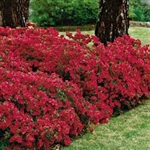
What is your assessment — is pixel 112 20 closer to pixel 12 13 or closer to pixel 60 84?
pixel 12 13

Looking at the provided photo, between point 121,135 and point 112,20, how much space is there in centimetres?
284

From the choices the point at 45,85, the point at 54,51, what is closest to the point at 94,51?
the point at 54,51

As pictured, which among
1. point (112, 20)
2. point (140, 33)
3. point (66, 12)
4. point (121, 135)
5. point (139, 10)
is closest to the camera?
point (121, 135)

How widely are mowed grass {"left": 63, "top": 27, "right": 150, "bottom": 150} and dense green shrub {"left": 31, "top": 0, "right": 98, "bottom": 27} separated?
873 centimetres

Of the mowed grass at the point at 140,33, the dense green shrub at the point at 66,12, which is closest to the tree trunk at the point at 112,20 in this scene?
the mowed grass at the point at 140,33

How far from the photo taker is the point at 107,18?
963 cm

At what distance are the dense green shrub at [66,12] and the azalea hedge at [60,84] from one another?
24.7 feet

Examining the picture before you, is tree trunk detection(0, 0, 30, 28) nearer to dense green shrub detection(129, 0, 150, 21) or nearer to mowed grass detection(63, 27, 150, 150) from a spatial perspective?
mowed grass detection(63, 27, 150, 150)

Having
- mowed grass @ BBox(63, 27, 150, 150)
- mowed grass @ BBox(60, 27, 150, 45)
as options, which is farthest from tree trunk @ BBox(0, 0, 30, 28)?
mowed grass @ BBox(60, 27, 150, 45)

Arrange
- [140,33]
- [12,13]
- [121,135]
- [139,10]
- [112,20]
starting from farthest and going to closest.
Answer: [139,10] → [140,33] → [12,13] → [112,20] → [121,135]

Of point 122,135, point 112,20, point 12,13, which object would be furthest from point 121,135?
point 12,13

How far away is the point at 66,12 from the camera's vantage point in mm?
16891

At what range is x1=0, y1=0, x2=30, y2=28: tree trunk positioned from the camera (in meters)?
10.1

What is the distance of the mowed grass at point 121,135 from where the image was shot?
22.5ft
